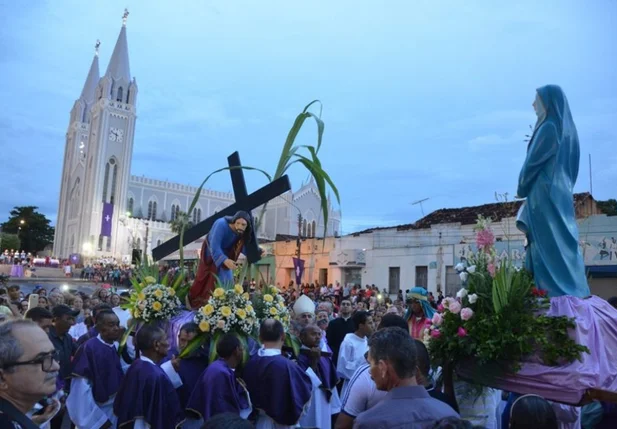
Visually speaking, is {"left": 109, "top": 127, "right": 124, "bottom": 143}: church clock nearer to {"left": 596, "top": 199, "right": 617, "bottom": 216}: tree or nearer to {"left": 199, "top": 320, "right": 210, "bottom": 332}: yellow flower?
{"left": 596, "top": 199, "right": 617, "bottom": 216}: tree

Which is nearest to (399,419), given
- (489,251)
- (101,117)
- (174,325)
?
(489,251)

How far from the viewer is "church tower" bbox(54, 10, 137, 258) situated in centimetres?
7062

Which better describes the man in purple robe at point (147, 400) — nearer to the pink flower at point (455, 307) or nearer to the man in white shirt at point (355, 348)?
the pink flower at point (455, 307)

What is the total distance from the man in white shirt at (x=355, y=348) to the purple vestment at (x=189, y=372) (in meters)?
2.12

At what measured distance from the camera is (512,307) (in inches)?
157

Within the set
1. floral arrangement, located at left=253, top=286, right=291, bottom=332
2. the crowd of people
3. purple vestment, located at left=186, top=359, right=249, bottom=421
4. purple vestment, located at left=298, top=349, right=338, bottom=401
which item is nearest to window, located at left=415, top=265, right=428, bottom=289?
the crowd of people

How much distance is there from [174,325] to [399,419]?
4.12 m

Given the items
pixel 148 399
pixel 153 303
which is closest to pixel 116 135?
pixel 153 303

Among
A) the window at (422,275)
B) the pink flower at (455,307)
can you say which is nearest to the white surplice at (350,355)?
the pink flower at (455,307)

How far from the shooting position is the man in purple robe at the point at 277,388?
463cm

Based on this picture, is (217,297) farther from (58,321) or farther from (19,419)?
(19,419)

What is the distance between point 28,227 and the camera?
81.2m

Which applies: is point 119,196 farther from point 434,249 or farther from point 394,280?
point 434,249

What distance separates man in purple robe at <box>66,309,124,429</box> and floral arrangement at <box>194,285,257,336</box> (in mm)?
898
